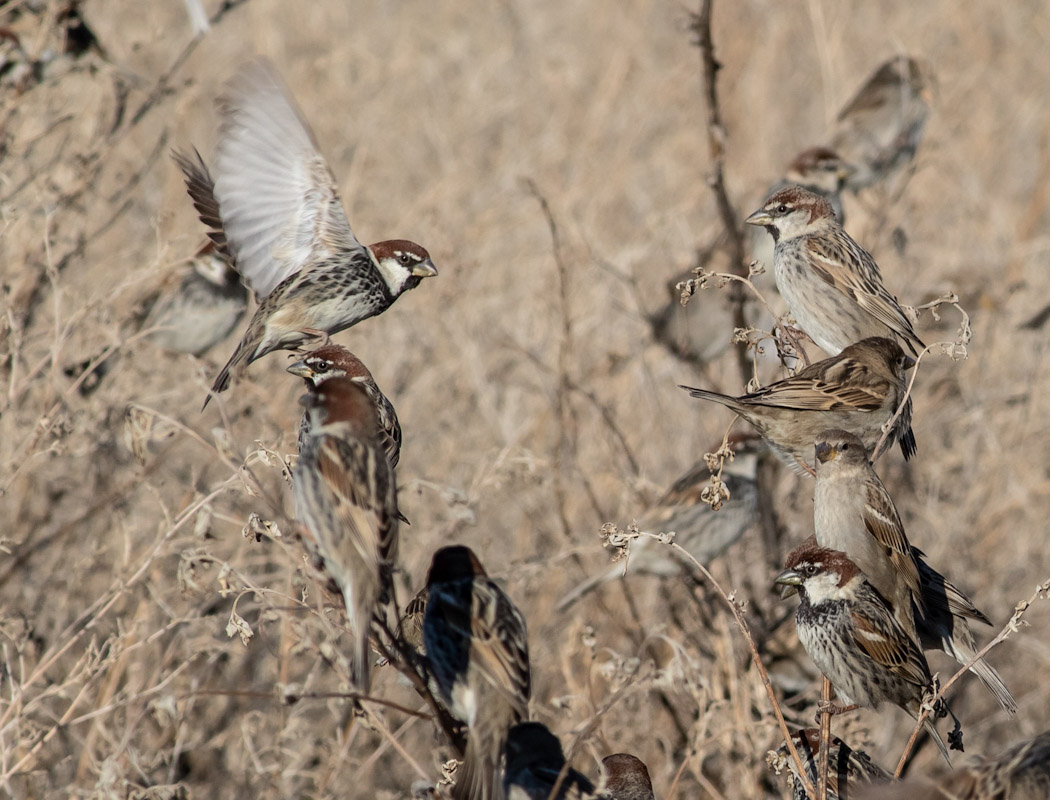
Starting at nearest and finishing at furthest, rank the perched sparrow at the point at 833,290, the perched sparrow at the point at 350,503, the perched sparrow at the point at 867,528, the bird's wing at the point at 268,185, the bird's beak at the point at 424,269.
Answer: the perched sparrow at the point at 350,503 → the perched sparrow at the point at 867,528 → the bird's beak at the point at 424,269 → the bird's wing at the point at 268,185 → the perched sparrow at the point at 833,290

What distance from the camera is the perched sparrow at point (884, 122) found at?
7098 millimetres

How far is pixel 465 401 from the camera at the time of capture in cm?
622

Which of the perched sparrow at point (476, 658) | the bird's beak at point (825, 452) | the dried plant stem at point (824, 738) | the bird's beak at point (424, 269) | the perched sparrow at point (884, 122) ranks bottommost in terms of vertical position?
the perched sparrow at point (884, 122)

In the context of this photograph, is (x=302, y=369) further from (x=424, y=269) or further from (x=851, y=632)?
(x=851, y=632)

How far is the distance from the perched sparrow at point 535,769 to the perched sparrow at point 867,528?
38.0 inches

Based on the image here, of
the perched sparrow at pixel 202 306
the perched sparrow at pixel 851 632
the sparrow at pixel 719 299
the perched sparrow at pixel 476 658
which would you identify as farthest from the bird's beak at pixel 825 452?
the perched sparrow at pixel 202 306

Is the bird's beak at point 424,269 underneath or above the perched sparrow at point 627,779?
above

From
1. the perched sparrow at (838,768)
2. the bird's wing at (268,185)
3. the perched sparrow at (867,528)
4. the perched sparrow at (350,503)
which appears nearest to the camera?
the perched sparrow at (350,503)

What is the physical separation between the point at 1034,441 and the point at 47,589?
437 cm

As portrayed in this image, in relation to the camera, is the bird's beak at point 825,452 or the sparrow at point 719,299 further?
the sparrow at point 719,299

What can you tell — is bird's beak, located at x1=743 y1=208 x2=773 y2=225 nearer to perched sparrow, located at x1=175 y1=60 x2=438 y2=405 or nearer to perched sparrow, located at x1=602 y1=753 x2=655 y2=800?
perched sparrow, located at x1=175 y1=60 x2=438 y2=405

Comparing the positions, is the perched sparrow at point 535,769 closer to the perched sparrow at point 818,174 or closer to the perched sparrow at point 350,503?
the perched sparrow at point 350,503

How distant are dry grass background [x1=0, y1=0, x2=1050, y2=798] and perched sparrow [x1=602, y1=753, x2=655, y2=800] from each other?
9.5 inches

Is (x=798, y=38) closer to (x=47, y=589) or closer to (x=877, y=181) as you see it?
(x=877, y=181)
